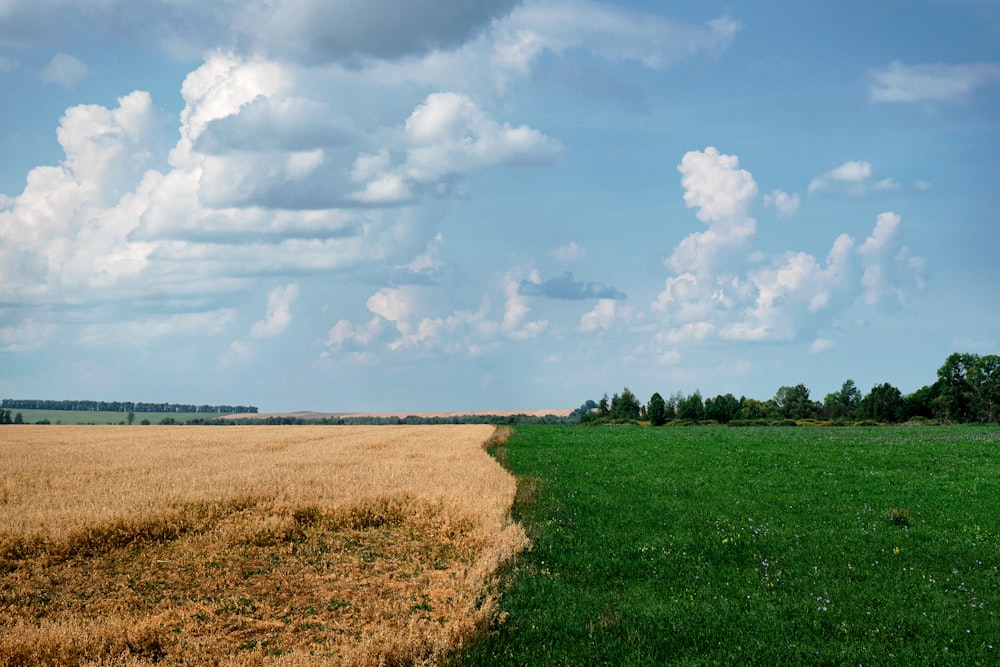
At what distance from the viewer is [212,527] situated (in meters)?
18.6

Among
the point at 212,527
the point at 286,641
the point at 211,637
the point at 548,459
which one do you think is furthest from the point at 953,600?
the point at 548,459

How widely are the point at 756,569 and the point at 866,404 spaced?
408 ft

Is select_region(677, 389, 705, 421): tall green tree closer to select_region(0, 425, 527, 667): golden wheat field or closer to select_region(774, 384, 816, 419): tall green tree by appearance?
select_region(774, 384, 816, 419): tall green tree

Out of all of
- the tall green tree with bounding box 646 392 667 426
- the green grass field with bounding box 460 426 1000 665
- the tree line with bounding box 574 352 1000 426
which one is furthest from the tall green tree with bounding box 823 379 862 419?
the green grass field with bounding box 460 426 1000 665

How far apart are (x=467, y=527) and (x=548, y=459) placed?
59.0 feet

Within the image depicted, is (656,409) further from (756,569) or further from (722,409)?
(756,569)

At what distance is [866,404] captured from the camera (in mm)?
124188

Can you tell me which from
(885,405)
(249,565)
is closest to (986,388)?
(885,405)

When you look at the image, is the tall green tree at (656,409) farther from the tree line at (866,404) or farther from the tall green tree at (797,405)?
the tall green tree at (797,405)

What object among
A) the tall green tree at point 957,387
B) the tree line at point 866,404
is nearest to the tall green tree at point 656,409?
the tree line at point 866,404

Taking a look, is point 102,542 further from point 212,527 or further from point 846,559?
point 846,559

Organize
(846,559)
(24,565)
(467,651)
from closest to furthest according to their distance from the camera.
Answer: (467,651) → (24,565) → (846,559)

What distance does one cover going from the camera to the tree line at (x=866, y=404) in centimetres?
10912

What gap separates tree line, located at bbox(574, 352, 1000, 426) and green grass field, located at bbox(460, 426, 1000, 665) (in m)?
82.1
